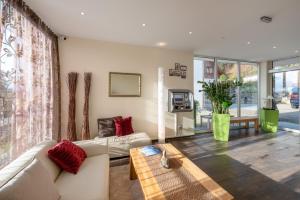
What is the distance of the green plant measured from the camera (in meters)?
4.61

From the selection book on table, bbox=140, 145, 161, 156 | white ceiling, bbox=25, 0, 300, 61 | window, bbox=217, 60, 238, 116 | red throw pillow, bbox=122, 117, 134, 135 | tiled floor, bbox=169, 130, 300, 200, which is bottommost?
tiled floor, bbox=169, 130, 300, 200

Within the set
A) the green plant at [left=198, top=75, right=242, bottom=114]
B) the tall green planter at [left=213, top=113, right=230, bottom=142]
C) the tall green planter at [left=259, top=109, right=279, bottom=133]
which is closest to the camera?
the tall green planter at [left=213, top=113, right=230, bottom=142]

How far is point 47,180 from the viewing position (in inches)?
55.8

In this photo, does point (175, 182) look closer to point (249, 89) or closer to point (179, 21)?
point (179, 21)

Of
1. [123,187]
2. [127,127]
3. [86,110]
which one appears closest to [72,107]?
[86,110]

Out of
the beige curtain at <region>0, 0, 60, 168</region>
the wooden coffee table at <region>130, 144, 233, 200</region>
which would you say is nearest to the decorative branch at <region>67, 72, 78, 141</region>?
the beige curtain at <region>0, 0, 60, 168</region>

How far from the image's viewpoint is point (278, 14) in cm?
271

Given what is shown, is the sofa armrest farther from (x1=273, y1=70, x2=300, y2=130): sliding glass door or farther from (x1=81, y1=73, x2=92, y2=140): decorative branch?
(x1=273, y1=70, x2=300, y2=130): sliding glass door

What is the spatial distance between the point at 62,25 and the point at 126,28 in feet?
4.22

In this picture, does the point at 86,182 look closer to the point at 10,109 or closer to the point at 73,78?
the point at 10,109

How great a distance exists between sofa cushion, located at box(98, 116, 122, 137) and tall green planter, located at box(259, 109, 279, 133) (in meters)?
5.38

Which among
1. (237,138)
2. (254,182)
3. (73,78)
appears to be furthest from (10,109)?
(237,138)

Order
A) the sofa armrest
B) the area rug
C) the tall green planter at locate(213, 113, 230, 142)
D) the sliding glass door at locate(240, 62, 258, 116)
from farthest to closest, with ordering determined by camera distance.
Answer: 1. the sliding glass door at locate(240, 62, 258, 116)
2. the tall green planter at locate(213, 113, 230, 142)
3. the sofa armrest
4. the area rug

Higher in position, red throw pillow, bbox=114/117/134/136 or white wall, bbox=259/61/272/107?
white wall, bbox=259/61/272/107
